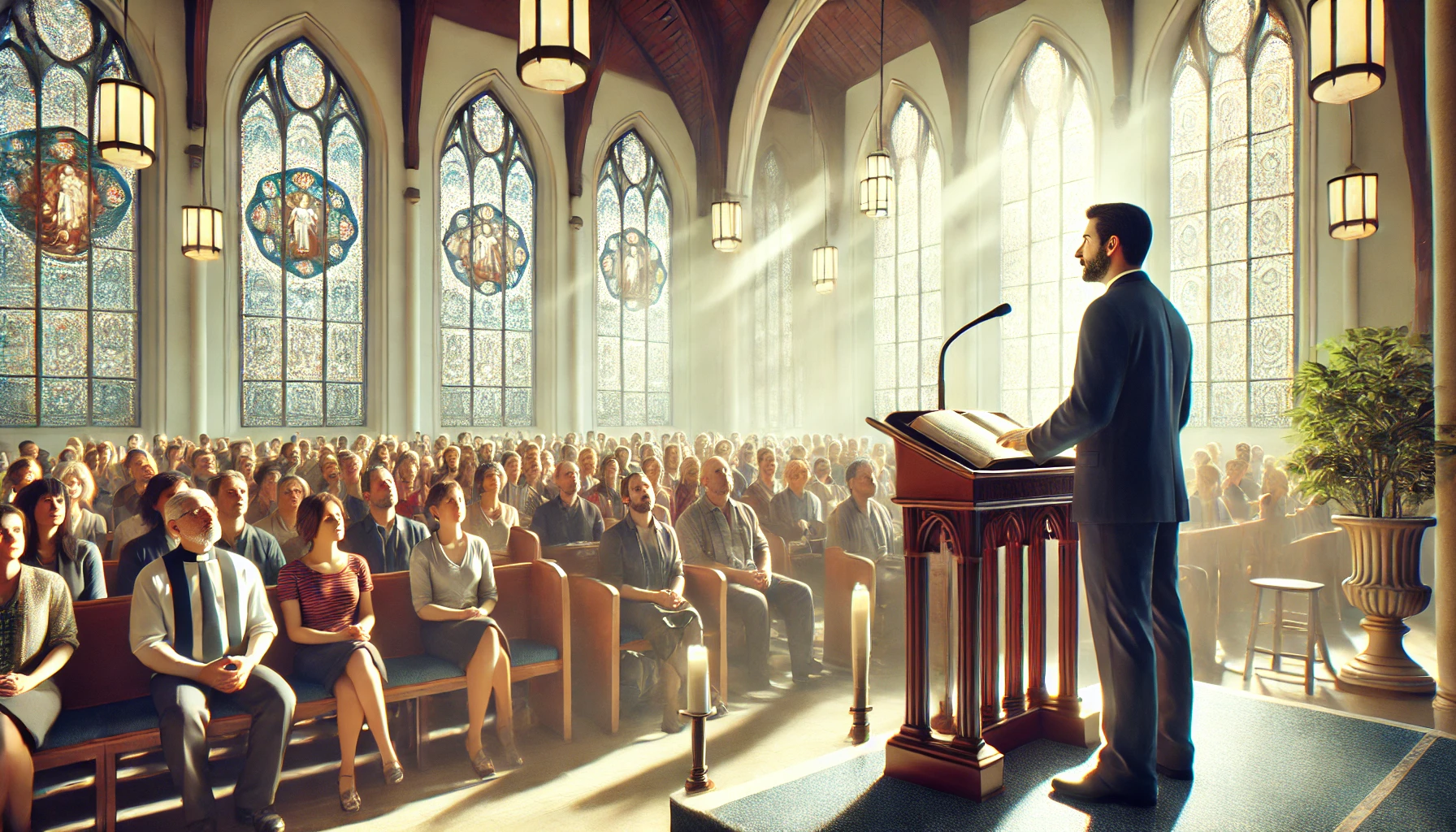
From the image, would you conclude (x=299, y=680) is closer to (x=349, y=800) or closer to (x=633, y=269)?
(x=349, y=800)

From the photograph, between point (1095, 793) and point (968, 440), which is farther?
point (968, 440)

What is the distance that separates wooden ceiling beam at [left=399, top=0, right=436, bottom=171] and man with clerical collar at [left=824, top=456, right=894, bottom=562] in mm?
9834

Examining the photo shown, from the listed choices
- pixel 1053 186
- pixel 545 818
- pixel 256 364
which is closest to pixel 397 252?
pixel 256 364

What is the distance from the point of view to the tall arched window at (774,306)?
17312 millimetres

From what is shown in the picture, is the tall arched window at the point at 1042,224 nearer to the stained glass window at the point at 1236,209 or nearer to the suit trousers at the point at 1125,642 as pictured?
the stained glass window at the point at 1236,209

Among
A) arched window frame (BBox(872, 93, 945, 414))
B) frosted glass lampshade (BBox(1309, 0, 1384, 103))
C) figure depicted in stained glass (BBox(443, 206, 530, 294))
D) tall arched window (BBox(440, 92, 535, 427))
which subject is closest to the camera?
frosted glass lampshade (BBox(1309, 0, 1384, 103))

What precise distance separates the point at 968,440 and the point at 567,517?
13.4 ft

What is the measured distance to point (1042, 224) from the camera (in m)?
12.8

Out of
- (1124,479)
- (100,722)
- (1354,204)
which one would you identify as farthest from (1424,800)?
(1354,204)

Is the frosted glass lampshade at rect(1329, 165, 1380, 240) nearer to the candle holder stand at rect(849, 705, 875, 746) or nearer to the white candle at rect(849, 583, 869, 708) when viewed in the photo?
the white candle at rect(849, 583, 869, 708)

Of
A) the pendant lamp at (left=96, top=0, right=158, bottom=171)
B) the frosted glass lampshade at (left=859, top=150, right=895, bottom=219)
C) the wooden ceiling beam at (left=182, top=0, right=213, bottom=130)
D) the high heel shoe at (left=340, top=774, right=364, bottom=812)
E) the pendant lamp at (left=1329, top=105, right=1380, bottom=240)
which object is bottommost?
the high heel shoe at (left=340, top=774, right=364, bottom=812)

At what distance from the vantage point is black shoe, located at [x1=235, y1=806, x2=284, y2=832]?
3.01 m

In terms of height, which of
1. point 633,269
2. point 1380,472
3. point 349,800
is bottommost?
point 349,800

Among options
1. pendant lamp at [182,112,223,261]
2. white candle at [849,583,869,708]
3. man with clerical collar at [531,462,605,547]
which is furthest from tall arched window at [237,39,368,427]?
white candle at [849,583,869,708]
